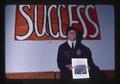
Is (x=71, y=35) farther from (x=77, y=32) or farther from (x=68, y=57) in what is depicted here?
(x=68, y=57)

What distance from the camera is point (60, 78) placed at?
1.44 metres

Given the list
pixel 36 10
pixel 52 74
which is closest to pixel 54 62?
pixel 52 74

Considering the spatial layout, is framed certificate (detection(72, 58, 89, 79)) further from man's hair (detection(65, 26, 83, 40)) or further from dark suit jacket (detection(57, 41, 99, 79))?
man's hair (detection(65, 26, 83, 40))

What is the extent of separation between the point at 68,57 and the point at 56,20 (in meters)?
0.27

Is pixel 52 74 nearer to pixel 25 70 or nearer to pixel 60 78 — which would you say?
pixel 60 78

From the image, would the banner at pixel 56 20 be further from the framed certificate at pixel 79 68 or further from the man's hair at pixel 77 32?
the framed certificate at pixel 79 68

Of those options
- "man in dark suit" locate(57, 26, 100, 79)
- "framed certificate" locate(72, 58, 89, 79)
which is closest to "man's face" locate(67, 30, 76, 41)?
"man in dark suit" locate(57, 26, 100, 79)

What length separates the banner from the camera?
1423mm

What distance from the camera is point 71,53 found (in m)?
1.45

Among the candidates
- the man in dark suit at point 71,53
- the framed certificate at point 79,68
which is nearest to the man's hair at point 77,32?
the man in dark suit at point 71,53

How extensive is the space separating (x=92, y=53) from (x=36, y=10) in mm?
482

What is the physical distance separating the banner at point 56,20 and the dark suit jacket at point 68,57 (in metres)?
0.07

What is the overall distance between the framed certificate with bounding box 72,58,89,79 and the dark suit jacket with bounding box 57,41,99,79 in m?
0.03
